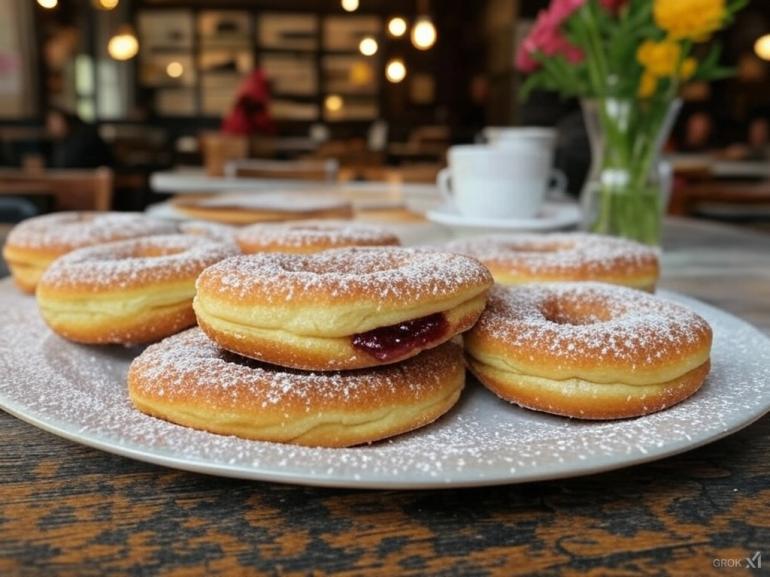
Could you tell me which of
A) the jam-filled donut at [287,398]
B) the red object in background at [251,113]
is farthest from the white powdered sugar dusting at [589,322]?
the red object in background at [251,113]

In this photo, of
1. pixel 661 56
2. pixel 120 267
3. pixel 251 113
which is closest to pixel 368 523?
pixel 120 267

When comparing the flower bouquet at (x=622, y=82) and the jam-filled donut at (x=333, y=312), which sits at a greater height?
the flower bouquet at (x=622, y=82)

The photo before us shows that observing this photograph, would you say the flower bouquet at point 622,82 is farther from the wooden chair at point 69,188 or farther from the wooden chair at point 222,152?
the wooden chair at point 222,152

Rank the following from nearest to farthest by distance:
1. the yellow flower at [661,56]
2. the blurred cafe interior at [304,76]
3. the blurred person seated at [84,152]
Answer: the yellow flower at [661,56] → the blurred person seated at [84,152] → the blurred cafe interior at [304,76]

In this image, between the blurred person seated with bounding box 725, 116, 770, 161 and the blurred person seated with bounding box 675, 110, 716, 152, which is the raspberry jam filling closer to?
the blurred person seated with bounding box 725, 116, 770, 161

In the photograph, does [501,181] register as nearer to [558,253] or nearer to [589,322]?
[558,253]

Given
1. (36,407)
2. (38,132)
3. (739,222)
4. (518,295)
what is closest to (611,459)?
(518,295)
